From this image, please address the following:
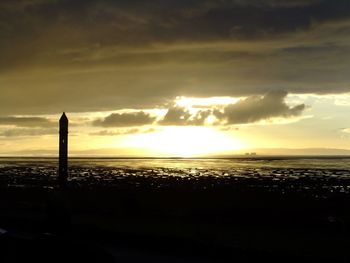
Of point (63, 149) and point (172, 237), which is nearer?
point (172, 237)

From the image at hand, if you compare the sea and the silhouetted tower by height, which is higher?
the silhouetted tower

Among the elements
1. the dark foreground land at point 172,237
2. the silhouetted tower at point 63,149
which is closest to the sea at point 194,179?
the dark foreground land at point 172,237

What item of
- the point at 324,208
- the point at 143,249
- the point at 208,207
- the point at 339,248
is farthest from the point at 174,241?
the point at 324,208

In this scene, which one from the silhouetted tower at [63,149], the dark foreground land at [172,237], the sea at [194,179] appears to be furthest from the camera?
the sea at [194,179]

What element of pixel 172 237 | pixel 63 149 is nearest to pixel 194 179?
pixel 63 149

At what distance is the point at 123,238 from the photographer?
14.2 meters

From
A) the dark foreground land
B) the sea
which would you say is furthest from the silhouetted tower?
the sea

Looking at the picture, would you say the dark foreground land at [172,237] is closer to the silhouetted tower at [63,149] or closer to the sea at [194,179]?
the silhouetted tower at [63,149]

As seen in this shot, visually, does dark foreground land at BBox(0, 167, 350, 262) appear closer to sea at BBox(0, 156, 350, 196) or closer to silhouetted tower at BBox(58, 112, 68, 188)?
silhouetted tower at BBox(58, 112, 68, 188)

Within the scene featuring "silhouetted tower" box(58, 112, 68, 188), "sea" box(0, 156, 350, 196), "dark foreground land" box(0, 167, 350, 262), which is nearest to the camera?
"dark foreground land" box(0, 167, 350, 262)

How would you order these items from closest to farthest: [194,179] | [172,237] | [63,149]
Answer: [172,237], [63,149], [194,179]

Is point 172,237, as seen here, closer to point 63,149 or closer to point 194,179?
point 63,149

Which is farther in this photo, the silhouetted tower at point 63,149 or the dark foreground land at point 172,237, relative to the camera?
the silhouetted tower at point 63,149

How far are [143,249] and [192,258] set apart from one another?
1778 millimetres
